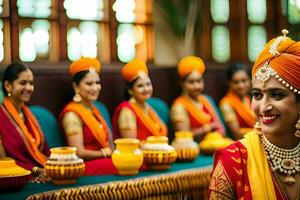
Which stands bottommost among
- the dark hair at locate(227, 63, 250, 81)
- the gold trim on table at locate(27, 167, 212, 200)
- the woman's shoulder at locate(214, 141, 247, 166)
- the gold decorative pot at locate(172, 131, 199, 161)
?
the gold trim on table at locate(27, 167, 212, 200)

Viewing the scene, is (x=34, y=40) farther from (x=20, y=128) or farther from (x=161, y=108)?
(x=20, y=128)

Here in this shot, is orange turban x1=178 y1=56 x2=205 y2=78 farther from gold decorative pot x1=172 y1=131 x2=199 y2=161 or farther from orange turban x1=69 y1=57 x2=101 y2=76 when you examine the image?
orange turban x1=69 y1=57 x2=101 y2=76

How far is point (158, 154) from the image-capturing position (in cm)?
412

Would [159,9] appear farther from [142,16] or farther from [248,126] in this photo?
[248,126]

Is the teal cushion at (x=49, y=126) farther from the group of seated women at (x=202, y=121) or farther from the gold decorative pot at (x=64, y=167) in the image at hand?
the gold decorative pot at (x=64, y=167)

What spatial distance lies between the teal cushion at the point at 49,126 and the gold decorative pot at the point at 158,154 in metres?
0.74

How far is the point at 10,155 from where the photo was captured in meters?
3.79

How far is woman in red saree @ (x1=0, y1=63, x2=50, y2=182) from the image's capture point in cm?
379

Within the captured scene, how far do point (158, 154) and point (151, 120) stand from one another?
81 centimetres

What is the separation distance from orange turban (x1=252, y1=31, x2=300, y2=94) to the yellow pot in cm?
166

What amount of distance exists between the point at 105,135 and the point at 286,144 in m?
2.26

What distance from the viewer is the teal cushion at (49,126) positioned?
14.5 ft

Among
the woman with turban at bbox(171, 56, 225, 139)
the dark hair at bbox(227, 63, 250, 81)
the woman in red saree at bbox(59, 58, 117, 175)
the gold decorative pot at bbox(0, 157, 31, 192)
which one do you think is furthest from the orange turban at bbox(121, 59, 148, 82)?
the gold decorative pot at bbox(0, 157, 31, 192)

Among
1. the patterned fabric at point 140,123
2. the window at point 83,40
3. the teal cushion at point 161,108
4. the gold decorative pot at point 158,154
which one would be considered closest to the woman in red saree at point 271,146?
the gold decorative pot at point 158,154
